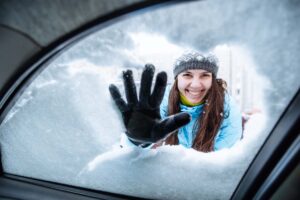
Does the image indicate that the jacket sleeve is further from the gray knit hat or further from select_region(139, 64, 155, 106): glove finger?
select_region(139, 64, 155, 106): glove finger

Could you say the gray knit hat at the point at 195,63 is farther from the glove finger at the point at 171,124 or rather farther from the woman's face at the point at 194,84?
the glove finger at the point at 171,124

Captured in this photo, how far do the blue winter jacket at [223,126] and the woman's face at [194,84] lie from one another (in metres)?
0.04

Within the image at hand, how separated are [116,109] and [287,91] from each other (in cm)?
71

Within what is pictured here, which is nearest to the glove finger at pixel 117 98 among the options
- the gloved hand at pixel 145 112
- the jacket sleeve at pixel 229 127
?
the gloved hand at pixel 145 112

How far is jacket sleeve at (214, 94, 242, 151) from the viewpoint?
1266 mm

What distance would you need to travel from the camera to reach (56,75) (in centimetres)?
145

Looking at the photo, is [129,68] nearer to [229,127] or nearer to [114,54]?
[114,54]

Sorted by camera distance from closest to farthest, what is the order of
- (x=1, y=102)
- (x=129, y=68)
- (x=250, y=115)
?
(x=250, y=115) → (x=129, y=68) → (x=1, y=102)

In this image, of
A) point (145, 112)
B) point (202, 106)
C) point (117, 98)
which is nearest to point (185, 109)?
point (202, 106)

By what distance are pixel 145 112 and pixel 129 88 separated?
125mm

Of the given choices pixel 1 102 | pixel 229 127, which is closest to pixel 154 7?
pixel 229 127

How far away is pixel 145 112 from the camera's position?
1368mm

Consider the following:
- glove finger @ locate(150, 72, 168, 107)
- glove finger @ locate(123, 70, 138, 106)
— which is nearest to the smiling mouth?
glove finger @ locate(150, 72, 168, 107)

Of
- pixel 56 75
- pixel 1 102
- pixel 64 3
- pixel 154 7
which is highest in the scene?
pixel 154 7
